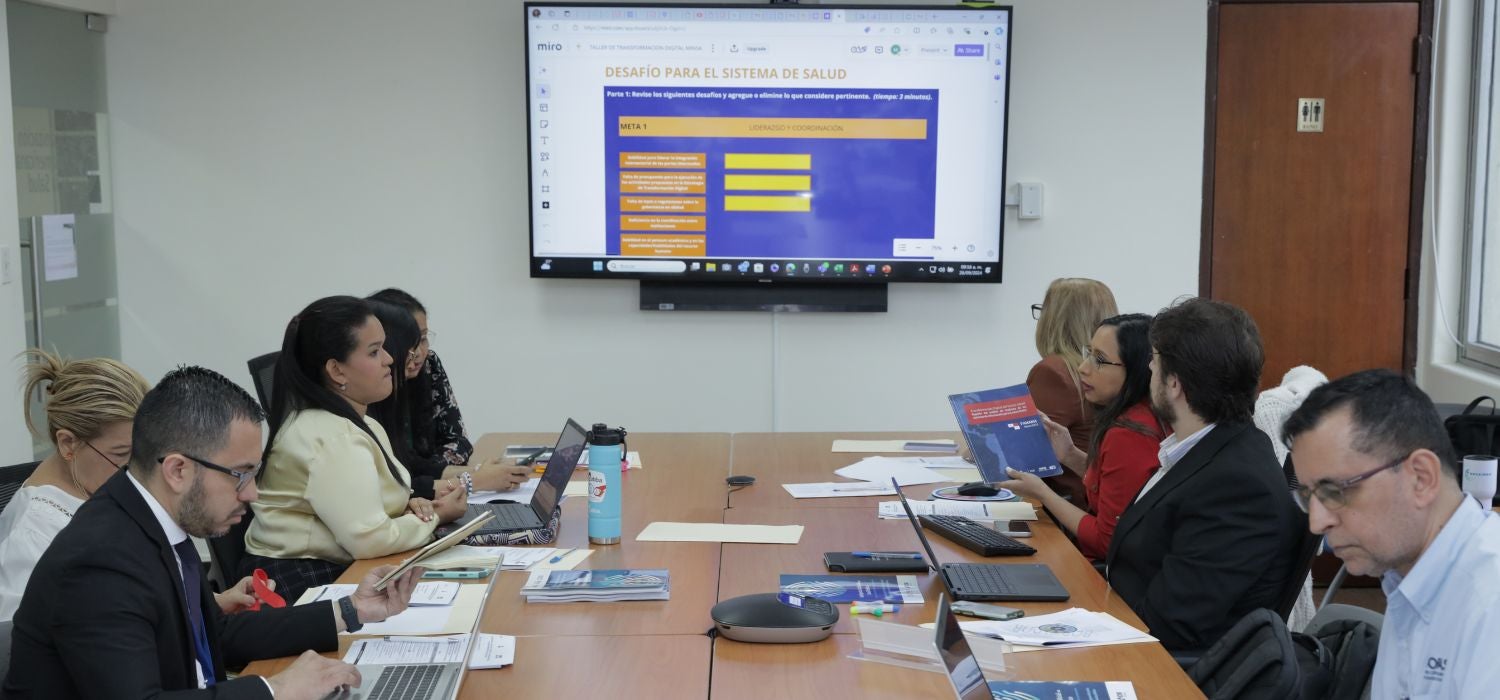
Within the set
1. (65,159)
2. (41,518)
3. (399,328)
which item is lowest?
(41,518)

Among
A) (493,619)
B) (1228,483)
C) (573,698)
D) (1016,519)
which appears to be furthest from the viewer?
(1016,519)

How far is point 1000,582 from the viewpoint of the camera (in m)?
2.63

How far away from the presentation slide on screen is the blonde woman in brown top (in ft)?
4.19

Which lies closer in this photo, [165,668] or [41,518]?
[165,668]

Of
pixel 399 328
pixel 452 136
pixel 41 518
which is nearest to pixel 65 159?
pixel 452 136

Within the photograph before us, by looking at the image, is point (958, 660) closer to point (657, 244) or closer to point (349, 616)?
point (349, 616)

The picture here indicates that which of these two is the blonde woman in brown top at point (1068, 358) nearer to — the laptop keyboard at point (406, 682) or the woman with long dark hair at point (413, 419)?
the woman with long dark hair at point (413, 419)

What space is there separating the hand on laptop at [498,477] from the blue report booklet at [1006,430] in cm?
120

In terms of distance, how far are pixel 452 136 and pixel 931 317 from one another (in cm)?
212

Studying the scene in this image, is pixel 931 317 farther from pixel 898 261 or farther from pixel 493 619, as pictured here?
pixel 493 619

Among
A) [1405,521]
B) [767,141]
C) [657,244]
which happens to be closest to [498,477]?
[657,244]

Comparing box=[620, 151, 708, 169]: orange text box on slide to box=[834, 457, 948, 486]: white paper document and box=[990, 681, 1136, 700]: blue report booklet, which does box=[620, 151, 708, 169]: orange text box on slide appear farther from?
box=[990, 681, 1136, 700]: blue report booklet

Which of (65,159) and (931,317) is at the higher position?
(65,159)

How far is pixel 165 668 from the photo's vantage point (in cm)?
195
